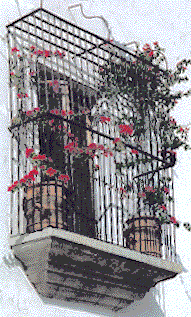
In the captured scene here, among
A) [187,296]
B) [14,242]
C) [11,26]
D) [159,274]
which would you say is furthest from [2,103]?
[187,296]

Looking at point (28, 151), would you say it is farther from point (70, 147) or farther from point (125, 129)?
point (125, 129)

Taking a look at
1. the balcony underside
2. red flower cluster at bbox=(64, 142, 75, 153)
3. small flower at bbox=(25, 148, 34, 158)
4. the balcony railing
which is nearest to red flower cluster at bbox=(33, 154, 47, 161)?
small flower at bbox=(25, 148, 34, 158)

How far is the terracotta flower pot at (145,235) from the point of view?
412 inches

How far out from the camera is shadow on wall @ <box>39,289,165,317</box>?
9992 mm

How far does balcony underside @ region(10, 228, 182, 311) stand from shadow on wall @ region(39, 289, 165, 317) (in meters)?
0.07

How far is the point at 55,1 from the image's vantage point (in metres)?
11.7

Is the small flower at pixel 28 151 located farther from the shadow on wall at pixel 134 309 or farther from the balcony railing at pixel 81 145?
the shadow on wall at pixel 134 309

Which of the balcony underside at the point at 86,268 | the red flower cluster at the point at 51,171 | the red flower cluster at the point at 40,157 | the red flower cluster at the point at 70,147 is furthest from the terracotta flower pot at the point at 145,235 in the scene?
the red flower cluster at the point at 40,157

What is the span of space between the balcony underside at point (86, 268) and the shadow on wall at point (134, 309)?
2.6 inches

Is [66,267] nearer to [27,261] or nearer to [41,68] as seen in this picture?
[27,261]

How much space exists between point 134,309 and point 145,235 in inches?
35.9

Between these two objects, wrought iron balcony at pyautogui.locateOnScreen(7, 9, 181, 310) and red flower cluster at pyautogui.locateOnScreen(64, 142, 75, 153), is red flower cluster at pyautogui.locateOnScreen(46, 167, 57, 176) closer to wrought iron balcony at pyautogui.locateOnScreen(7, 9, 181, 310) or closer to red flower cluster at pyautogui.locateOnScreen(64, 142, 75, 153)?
wrought iron balcony at pyautogui.locateOnScreen(7, 9, 181, 310)

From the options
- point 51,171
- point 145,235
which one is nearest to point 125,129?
point 145,235

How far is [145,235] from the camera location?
34.4 ft
